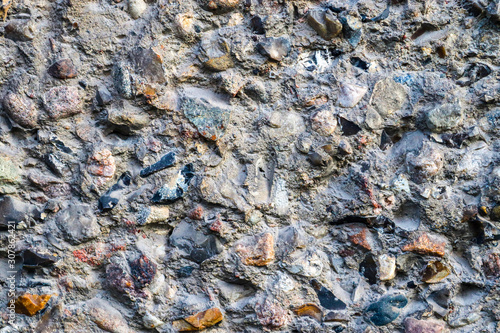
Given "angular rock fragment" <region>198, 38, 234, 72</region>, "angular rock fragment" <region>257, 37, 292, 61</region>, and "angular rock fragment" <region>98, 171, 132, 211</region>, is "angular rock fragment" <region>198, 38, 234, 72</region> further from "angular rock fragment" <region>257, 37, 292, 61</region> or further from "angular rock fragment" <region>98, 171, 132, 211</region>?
"angular rock fragment" <region>98, 171, 132, 211</region>

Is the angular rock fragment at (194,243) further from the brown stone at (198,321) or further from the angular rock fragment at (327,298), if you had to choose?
the angular rock fragment at (327,298)

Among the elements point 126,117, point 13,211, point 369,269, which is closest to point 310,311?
point 369,269

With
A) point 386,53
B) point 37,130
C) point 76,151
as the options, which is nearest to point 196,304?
point 76,151

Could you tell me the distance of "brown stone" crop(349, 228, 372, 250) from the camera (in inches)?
53.1

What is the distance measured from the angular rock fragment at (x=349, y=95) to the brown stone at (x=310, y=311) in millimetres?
623

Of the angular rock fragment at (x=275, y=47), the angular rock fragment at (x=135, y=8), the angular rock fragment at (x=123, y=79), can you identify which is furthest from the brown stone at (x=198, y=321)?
the angular rock fragment at (x=135, y=8)

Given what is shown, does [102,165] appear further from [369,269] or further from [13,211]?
[369,269]

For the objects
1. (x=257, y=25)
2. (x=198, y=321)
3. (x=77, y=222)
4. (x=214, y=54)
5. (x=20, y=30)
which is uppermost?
(x=257, y=25)

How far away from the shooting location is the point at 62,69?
4.19ft

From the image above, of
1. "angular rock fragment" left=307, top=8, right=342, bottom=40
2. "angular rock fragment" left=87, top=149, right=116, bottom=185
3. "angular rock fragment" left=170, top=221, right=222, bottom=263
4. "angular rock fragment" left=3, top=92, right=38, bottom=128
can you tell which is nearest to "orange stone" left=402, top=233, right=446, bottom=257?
"angular rock fragment" left=170, top=221, right=222, bottom=263

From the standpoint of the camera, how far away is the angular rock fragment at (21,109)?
1260 millimetres

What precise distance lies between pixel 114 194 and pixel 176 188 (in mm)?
184

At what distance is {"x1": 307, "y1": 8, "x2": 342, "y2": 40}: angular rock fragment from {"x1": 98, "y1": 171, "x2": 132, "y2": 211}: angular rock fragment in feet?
2.43

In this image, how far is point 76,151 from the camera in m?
1.30
